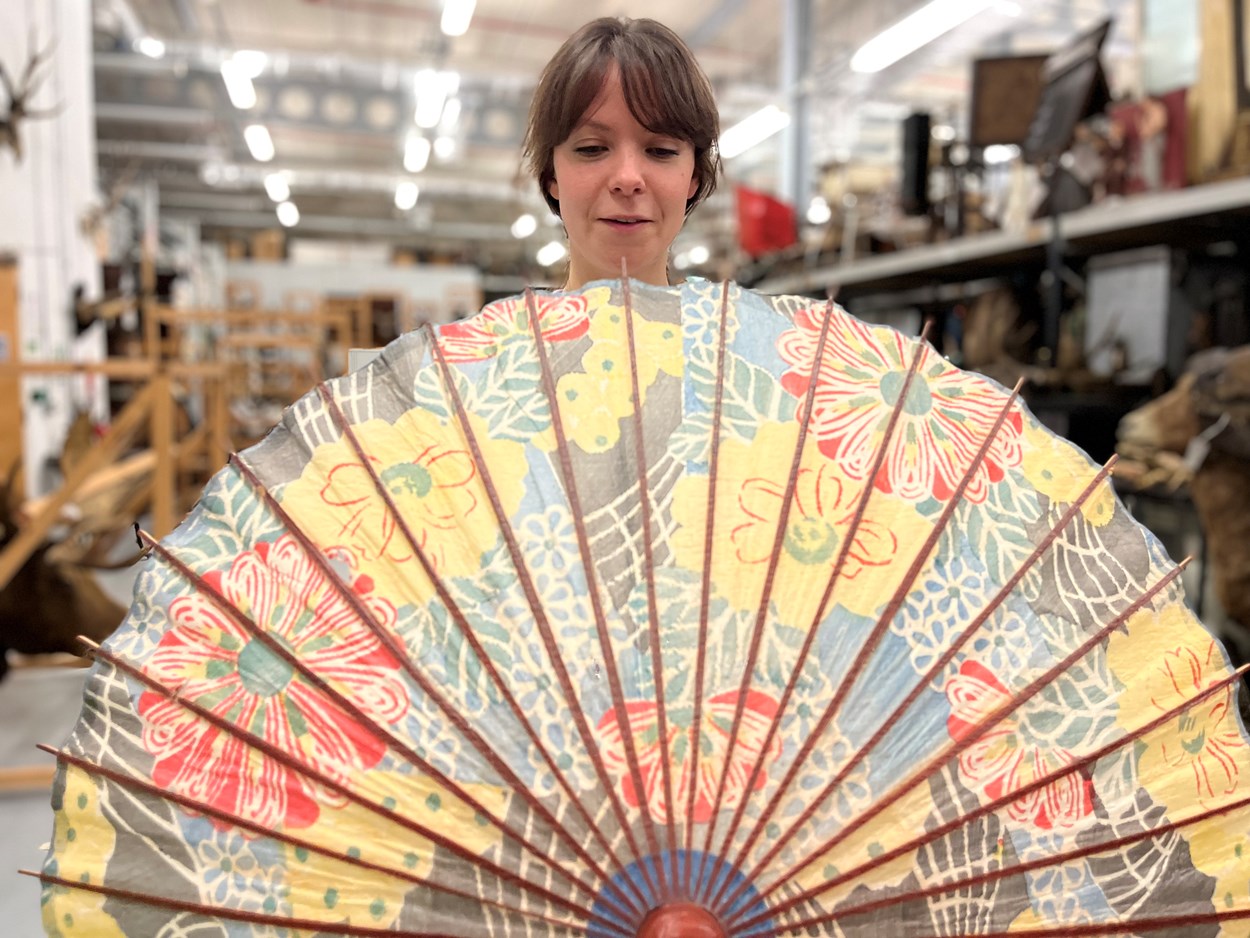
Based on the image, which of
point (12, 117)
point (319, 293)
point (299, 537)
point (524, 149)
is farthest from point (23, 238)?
point (319, 293)

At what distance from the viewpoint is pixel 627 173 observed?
1.14 metres

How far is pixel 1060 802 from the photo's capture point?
76cm

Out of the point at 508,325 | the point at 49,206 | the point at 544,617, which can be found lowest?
the point at 544,617

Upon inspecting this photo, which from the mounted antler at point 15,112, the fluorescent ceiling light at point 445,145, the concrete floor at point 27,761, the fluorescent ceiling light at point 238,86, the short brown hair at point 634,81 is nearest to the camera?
the short brown hair at point 634,81

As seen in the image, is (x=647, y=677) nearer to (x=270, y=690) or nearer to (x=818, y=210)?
(x=270, y=690)

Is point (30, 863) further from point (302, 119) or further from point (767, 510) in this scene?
point (302, 119)

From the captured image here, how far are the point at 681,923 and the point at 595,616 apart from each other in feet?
0.73

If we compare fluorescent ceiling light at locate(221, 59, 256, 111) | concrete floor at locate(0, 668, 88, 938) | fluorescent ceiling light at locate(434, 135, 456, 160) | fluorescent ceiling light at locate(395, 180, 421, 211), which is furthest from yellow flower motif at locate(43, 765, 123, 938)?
fluorescent ceiling light at locate(395, 180, 421, 211)

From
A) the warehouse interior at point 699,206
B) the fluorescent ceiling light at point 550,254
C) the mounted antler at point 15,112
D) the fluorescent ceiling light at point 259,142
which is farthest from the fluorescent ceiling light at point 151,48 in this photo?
the fluorescent ceiling light at point 550,254

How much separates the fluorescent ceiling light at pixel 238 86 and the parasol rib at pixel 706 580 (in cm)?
984

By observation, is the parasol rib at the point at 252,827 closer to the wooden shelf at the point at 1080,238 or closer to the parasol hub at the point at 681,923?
the parasol hub at the point at 681,923

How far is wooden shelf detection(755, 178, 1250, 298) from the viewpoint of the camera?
111 inches

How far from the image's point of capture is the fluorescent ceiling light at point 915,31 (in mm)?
7273

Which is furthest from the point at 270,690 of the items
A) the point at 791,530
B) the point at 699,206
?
the point at 699,206
